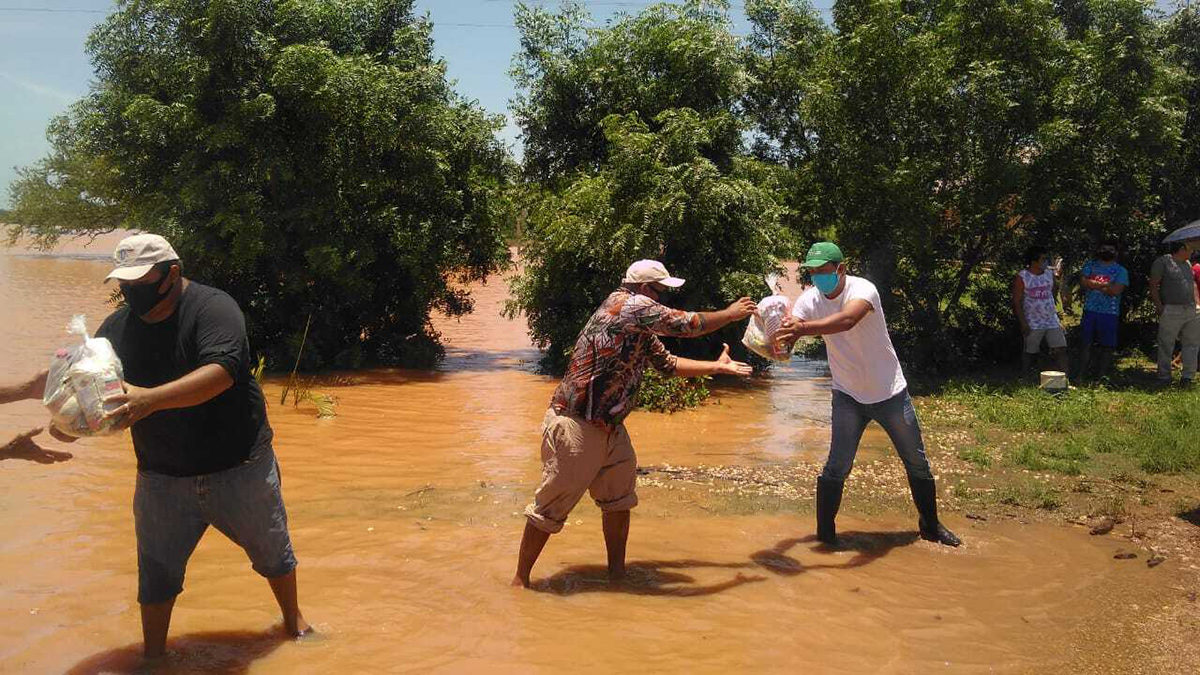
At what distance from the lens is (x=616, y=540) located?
5809mm

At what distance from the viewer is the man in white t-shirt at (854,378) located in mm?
6066

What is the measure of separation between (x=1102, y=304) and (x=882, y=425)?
7628 millimetres

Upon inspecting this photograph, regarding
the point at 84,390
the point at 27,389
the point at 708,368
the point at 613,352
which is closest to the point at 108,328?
the point at 27,389

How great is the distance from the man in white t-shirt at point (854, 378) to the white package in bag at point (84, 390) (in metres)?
3.69

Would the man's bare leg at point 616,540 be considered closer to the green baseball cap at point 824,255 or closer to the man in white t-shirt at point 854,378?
the man in white t-shirt at point 854,378

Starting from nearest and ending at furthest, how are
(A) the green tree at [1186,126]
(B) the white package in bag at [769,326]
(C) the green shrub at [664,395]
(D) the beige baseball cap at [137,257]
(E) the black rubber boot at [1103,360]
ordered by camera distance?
(D) the beige baseball cap at [137,257] → (B) the white package in bag at [769,326] → (C) the green shrub at [664,395] → (E) the black rubber boot at [1103,360] → (A) the green tree at [1186,126]

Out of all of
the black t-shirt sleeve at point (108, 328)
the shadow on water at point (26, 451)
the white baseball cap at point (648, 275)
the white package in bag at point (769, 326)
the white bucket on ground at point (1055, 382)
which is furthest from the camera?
the white bucket on ground at point (1055, 382)

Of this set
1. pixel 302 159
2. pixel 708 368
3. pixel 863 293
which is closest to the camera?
pixel 708 368

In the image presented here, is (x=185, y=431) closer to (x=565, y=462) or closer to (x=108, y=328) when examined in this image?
(x=108, y=328)

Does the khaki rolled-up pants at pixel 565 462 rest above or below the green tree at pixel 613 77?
below

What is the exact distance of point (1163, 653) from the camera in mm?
4789

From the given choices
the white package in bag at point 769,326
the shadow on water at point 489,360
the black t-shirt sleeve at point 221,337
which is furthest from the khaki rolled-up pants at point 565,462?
the shadow on water at point 489,360

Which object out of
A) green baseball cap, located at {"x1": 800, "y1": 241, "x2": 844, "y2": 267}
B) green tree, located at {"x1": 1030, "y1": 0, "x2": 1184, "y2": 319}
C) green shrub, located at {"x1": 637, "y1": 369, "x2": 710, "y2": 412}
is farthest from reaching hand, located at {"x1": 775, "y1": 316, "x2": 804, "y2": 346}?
green tree, located at {"x1": 1030, "y1": 0, "x2": 1184, "y2": 319}

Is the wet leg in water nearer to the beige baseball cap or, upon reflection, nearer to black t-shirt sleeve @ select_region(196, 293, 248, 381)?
black t-shirt sleeve @ select_region(196, 293, 248, 381)
